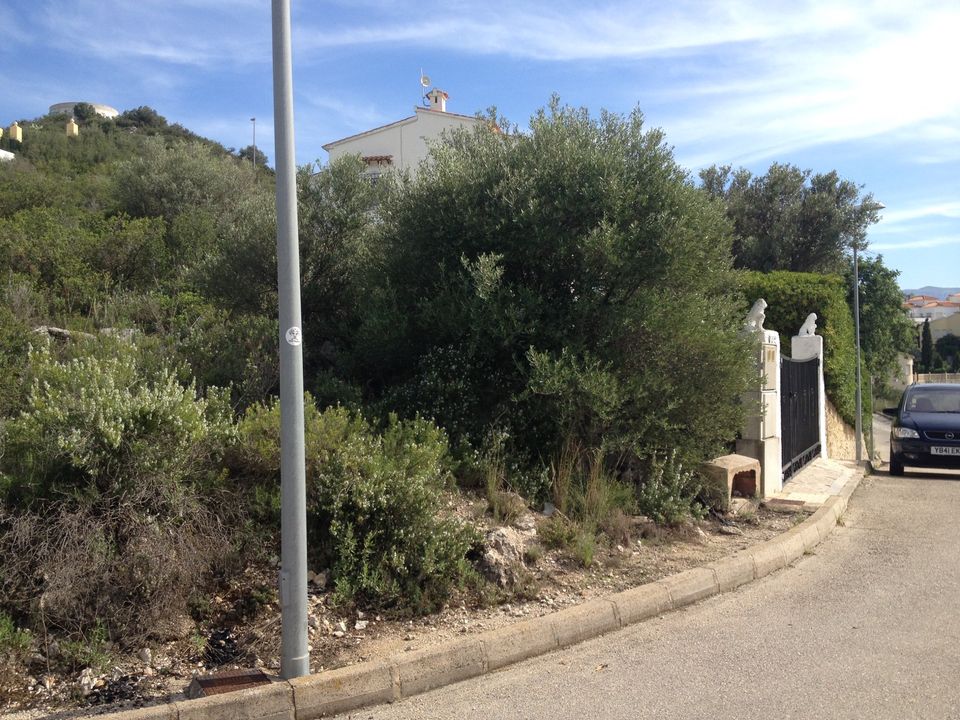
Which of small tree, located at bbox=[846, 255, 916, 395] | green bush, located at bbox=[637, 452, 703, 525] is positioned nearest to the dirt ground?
green bush, located at bbox=[637, 452, 703, 525]

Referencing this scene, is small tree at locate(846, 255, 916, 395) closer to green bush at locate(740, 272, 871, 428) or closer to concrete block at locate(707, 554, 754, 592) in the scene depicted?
green bush at locate(740, 272, 871, 428)

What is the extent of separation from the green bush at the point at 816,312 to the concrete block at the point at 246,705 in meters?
16.9

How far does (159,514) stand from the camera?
5.13 meters

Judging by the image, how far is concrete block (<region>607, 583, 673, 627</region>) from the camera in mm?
5855

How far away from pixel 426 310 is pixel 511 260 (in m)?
1.00

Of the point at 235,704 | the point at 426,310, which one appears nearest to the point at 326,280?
the point at 426,310

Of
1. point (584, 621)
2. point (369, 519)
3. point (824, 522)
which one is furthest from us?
point (824, 522)

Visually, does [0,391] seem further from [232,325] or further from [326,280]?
[326,280]

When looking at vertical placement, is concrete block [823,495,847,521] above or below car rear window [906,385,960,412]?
below

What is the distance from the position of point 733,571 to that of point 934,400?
1091cm

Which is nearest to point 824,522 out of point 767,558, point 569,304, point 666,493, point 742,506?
point 742,506

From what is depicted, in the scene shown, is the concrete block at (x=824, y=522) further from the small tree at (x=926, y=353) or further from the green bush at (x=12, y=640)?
the small tree at (x=926, y=353)

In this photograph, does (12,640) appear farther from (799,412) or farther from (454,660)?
(799,412)

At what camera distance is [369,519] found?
18.7ft
